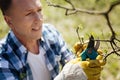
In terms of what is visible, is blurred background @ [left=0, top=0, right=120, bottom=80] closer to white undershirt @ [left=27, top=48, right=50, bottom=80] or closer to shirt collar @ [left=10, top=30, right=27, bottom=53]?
white undershirt @ [left=27, top=48, right=50, bottom=80]

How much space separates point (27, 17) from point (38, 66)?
1.13 ft

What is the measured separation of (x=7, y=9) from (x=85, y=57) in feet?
1.86

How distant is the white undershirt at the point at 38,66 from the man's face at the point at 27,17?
0.17 metres

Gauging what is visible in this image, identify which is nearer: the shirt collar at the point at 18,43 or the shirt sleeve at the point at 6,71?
the shirt sleeve at the point at 6,71

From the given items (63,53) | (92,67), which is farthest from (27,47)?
(92,67)

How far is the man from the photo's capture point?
93.0 inches

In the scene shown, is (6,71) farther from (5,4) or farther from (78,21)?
(78,21)

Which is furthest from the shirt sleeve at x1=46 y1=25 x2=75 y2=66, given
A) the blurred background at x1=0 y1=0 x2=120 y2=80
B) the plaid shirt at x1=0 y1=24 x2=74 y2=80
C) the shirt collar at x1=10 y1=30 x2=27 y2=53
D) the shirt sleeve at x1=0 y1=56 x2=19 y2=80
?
the blurred background at x1=0 y1=0 x2=120 y2=80

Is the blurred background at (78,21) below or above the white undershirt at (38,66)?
below

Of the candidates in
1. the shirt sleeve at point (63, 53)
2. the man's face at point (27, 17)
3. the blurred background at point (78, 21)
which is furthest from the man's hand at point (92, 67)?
the blurred background at point (78, 21)

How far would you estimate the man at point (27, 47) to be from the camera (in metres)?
2.36

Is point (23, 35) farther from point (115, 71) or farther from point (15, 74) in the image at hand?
point (115, 71)

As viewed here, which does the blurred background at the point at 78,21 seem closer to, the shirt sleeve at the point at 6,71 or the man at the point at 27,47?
the man at the point at 27,47

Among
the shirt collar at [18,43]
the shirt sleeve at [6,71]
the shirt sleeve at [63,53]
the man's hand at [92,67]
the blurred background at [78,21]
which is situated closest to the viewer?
the man's hand at [92,67]
